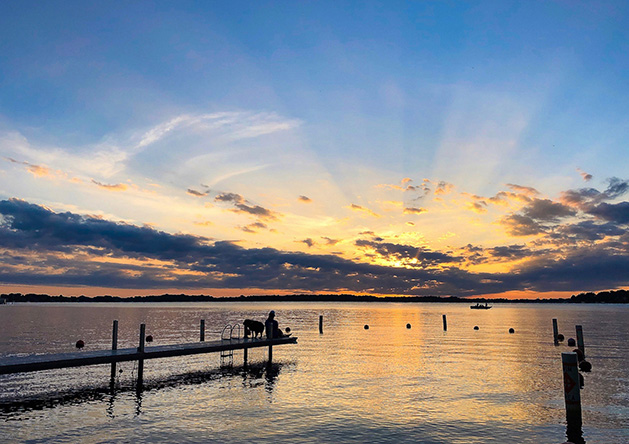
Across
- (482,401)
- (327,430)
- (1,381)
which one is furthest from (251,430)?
(1,381)

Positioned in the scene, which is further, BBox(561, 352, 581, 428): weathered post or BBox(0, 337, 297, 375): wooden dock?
BBox(0, 337, 297, 375): wooden dock

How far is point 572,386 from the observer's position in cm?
1758

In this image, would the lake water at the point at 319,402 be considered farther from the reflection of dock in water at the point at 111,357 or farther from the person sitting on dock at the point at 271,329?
the person sitting on dock at the point at 271,329

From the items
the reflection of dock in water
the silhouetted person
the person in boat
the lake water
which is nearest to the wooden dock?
the reflection of dock in water

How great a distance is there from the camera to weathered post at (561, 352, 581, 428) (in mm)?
17391

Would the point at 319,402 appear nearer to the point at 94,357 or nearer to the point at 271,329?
the point at 94,357

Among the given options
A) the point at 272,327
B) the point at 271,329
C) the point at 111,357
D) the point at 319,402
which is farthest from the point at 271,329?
the point at 319,402

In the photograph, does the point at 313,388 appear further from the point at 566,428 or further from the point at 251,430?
the point at 566,428

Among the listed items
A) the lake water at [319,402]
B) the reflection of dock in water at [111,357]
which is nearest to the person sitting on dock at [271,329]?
the reflection of dock in water at [111,357]

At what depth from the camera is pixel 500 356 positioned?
42031mm

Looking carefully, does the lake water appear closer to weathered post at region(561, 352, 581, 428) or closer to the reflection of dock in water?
weathered post at region(561, 352, 581, 428)

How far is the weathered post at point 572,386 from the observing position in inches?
685

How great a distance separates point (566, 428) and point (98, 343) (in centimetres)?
4800

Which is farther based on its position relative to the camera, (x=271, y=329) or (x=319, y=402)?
(x=271, y=329)
